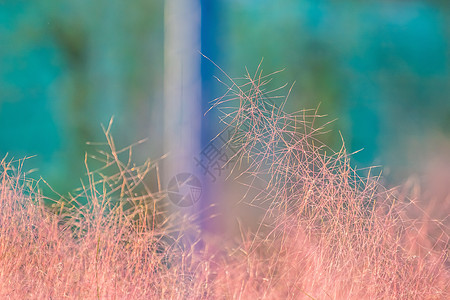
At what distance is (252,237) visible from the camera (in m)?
1.71

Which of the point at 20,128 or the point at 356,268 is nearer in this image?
the point at 356,268

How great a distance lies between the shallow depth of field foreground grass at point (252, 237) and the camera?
56.6 inches

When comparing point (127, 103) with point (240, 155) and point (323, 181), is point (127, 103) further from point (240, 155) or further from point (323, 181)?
point (323, 181)

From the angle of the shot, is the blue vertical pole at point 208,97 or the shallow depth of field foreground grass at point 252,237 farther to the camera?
the blue vertical pole at point 208,97

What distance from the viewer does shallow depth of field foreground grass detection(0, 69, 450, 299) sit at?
1438 millimetres

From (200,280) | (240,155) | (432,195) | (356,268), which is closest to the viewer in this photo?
(356,268)

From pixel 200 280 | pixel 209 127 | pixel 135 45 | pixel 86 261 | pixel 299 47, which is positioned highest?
pixel 299 47

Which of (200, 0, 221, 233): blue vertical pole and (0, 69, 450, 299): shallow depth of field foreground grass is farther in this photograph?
(200, 0, 221, 233): blue vertical pole

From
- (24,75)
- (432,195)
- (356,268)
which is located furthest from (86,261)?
(432,195)

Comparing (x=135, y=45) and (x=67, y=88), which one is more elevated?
(x=135, y=45)

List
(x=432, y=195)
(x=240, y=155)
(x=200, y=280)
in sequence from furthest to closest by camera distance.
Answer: (x=432, y=195), (x=240, y=155), (x=200, y=280)

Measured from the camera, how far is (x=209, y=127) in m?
1.68

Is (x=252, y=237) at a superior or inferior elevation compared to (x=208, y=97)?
inferior

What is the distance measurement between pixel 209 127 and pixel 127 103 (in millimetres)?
344
